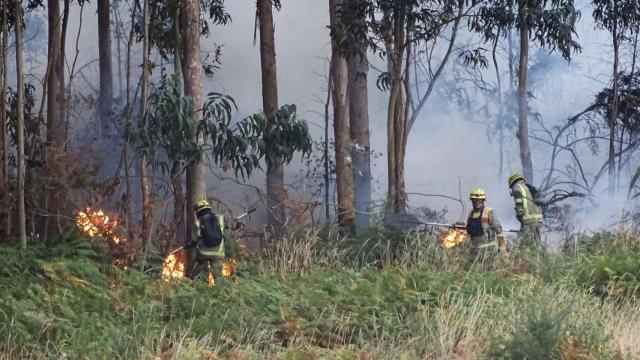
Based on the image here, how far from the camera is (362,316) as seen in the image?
35.9ft

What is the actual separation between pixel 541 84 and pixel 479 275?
1839 centimetres

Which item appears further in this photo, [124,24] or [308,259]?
[124,24]

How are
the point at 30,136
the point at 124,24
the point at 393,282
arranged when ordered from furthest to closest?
the point at 124,24 < the point at 30,136 < the point at 393,282

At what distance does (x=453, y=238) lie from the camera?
16.7 meters

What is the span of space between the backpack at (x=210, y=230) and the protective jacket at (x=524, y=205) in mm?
5115

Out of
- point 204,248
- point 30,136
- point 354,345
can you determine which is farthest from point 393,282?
point 30,136

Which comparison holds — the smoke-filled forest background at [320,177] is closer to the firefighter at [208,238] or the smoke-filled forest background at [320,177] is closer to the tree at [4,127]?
the tree at [4,127]

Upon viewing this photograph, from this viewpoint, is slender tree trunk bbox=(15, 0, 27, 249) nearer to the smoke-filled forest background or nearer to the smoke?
the smoke-filled forest background

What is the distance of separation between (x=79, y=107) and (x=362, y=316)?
610 inches

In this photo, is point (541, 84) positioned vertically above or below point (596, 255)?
above

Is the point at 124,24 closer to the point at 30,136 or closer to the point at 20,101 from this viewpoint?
the point at 30,136

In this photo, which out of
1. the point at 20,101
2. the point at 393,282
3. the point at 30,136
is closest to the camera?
the point at 393,282

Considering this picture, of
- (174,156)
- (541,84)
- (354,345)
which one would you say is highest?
(541,84)

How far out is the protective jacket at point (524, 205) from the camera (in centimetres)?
1745
